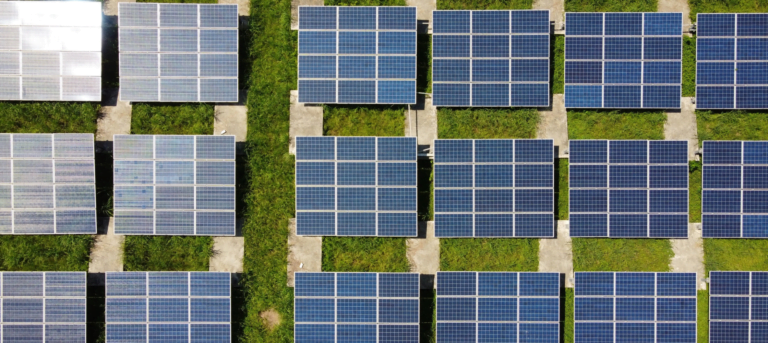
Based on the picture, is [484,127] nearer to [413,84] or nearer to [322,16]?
[413,84]

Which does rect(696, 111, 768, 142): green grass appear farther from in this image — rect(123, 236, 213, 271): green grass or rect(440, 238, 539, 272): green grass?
rect(123, 236, 213, 271): green grass

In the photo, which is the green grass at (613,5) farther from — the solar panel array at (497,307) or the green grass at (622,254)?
the solar panel array at (497,307)

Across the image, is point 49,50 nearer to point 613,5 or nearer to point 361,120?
point 361,120

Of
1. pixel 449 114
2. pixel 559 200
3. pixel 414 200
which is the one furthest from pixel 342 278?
pixel 559 200

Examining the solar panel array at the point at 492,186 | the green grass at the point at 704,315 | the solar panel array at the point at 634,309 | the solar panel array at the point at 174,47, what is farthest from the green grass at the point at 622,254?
the solar panel array at the point at 174,47

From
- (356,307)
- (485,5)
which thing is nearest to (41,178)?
(356,307)
